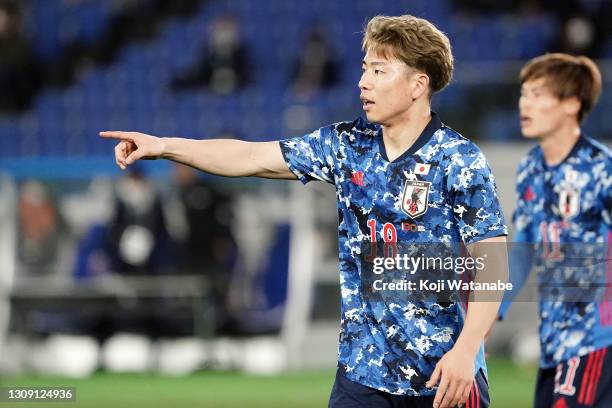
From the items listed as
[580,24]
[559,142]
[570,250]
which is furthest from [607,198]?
[580,24]

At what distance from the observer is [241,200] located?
1428 centimetres

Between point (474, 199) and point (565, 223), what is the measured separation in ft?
5.38

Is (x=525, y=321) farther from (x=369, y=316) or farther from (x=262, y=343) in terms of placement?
(x=369, y=316)

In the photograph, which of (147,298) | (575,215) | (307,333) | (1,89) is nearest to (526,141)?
(307,333)

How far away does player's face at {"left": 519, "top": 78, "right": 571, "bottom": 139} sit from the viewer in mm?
6506

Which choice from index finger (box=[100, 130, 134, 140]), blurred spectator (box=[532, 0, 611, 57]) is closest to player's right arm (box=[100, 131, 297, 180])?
index finger (box=[100, 130, 134, 140])

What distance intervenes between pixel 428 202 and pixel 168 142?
1060 millimetres

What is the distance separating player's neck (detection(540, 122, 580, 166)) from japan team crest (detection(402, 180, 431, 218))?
5.84ft

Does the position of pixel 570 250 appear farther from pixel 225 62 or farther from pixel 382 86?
pixel 225 62

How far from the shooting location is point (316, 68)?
18.2 meters

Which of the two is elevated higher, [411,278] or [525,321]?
[411,278]

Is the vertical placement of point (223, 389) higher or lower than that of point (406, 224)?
lower

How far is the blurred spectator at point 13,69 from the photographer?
19.7m

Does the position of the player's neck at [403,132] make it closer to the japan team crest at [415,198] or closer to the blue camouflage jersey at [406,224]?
the blue camouflage jersey at [406,224]
